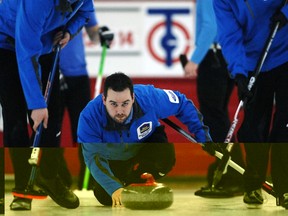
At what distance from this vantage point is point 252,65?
333 cm

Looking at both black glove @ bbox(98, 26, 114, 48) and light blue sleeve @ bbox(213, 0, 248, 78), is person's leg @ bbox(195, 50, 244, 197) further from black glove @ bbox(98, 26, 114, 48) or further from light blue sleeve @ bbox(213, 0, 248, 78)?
light blue sleeve @ bbox(213, 0, 248, 78)

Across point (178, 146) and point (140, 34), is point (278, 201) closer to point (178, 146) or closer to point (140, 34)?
point (178, 146)

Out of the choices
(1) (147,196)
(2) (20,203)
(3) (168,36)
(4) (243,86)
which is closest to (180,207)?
(1) (147,196)

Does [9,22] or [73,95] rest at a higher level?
[9,22]

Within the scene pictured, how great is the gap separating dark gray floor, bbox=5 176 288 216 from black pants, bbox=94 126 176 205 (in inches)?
1.2

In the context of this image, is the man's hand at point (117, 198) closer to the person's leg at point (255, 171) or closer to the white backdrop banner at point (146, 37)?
the person's leg at point (255, 171)

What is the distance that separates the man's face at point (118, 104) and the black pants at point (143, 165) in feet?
0.57

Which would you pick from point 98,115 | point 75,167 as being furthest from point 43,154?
point 98,115

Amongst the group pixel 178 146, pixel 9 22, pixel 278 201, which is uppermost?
pixel 9 22

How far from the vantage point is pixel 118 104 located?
2.97 m

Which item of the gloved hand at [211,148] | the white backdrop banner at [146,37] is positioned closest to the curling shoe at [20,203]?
the gloved hand at [211,148]

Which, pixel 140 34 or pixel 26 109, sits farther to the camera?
pixel 140 34

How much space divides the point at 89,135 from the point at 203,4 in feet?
3.26

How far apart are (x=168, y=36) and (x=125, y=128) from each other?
1.92m
